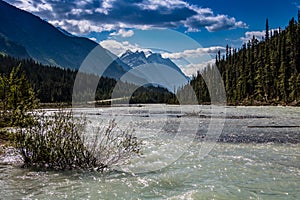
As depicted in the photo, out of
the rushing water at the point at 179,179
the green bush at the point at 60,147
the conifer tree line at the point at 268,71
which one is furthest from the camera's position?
the conifer tree line at the point at 268,71

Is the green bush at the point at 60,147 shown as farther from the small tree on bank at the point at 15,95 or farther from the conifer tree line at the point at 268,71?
the conifer tree line at the point at 268,71

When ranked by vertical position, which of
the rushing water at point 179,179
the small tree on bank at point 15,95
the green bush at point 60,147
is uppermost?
the small tree on bank at point 15,95

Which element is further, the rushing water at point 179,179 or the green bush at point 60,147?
the green bush at point 60,147

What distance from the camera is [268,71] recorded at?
10038 centimetres

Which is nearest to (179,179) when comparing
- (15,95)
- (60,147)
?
(60,147)

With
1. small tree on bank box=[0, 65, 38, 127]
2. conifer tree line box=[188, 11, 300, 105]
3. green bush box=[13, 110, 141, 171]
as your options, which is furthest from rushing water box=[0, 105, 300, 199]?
conifer tree line box=[188, 11, 300, 105]

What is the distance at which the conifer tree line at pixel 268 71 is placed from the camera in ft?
285

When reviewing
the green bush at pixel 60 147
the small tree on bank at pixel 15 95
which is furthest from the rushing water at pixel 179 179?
the small tree on bank at pixel 15 95

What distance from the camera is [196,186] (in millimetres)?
10766

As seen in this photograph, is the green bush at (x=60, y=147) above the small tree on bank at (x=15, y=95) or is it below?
below

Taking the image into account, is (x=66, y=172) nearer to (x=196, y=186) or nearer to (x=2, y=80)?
(x=196, y=186)

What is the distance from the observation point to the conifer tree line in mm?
86812

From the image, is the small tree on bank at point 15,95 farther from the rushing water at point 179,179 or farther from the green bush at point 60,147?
the green bush at point 60,147

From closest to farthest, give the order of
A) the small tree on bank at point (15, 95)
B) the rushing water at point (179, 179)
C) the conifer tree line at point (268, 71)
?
the rushing water at point (179, 179), the small tree on bank at point (15, 95), the conifer tree line at point (268, 71)
